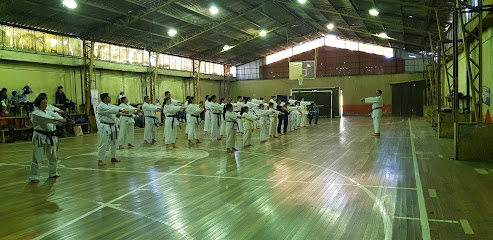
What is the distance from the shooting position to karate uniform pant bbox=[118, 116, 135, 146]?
37.0 ft

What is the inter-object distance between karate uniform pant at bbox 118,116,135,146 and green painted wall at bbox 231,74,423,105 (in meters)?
23.1

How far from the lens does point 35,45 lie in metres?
17.0

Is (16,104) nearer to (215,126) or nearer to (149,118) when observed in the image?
(149,118)

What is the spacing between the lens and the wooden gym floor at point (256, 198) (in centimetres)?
383

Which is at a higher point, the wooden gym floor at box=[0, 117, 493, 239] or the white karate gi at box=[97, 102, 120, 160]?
the white karate gi at box=[97, 102, 120, 160]

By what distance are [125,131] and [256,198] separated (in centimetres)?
753

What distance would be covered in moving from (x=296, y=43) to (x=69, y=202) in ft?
93.5

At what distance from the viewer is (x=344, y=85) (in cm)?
3114

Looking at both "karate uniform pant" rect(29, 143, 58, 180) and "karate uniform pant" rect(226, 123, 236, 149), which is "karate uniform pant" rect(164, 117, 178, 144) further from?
"karate uniform pant" rect(29, 143, 58, 180)

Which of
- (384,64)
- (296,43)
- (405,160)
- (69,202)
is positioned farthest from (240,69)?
(69,202)

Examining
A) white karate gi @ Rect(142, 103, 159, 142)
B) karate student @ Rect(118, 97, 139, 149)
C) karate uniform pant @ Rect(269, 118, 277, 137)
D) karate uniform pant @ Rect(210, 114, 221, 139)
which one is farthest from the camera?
karate uniform pant @ Rect(269, 118, 277, 137)

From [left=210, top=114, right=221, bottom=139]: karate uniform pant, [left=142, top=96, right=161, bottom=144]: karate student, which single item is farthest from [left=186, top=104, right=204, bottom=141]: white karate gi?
[left=142, top=96, right=161, bottom=144]: karate student

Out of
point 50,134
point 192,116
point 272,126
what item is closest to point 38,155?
point 50,134

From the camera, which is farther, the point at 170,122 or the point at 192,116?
the point at 192,116
